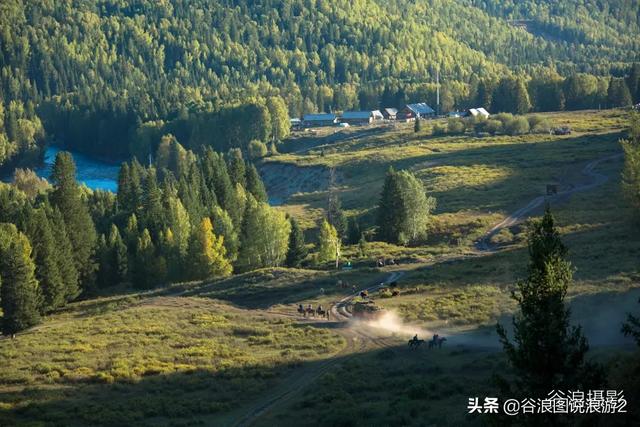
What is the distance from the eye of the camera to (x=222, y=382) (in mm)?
43656

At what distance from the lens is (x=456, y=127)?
573ft

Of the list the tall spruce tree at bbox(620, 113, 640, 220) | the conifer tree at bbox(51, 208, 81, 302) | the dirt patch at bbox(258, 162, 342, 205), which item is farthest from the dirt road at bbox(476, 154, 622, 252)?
the dirt patch at bbox(258, 162, 342, 205)

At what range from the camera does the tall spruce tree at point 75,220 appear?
88188 millimetres

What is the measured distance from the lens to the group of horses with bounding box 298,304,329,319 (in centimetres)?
5965

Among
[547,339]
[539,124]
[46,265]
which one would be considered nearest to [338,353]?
[547,339]

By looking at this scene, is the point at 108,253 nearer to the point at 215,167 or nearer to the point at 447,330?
the point at 215,167

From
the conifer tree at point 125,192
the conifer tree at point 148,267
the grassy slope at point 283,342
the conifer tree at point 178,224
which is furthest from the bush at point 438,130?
the conifer tree at point 148,267

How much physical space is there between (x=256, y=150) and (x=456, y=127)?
46.4m

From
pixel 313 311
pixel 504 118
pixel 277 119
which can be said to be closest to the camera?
pixel 313 311

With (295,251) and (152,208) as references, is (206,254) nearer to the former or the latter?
(295,251)

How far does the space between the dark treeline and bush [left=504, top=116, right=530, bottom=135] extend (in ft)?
255

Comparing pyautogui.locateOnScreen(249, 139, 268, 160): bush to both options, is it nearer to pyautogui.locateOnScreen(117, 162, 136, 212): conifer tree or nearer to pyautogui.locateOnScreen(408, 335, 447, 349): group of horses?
pyautogui.locateOnScreen(117, 162, 136, 212): conifer tree

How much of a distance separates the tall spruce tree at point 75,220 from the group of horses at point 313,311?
3604cm

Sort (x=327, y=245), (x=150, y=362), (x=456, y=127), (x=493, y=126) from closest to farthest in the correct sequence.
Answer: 1. (x=150, y=362)
2. (x=327, y=245)
3. (x=493, y=126)
4. (x=456, y=127)
